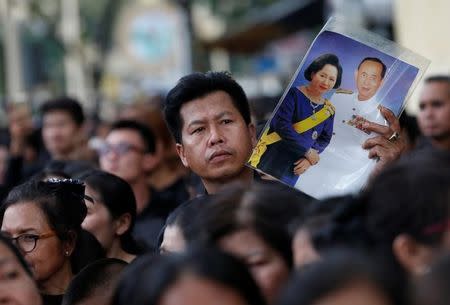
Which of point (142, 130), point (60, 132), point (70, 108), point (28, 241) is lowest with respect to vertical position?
point (60, 132)

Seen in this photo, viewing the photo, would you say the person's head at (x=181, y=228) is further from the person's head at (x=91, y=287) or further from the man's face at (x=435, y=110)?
the man's face at (x=435, y=110)

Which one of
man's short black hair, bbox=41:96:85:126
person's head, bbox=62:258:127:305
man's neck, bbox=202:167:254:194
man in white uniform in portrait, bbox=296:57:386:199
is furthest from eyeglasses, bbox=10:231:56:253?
man's short black hair, bbox=41:96:85:126

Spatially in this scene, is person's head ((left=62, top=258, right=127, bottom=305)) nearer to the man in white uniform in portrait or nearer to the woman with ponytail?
the man in white uniform in portrait

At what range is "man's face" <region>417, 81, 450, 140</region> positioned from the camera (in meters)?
7.66

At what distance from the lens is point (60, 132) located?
1083 centimetres

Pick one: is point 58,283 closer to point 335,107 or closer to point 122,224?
point 122,224

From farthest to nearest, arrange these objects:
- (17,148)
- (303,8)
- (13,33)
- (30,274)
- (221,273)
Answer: (13,33) → (303,8) → (17,148) → (30,274) → (221,273)

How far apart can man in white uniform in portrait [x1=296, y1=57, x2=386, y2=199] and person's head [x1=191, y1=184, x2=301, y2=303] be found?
2.63 feet

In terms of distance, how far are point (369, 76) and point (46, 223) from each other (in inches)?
63.7

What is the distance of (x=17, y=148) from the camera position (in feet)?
40.0

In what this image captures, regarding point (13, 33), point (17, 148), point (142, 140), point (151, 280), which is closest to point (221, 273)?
point (151, 280)

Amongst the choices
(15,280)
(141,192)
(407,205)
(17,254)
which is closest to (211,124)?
(17,254)

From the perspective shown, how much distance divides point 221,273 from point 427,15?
10.7 meters

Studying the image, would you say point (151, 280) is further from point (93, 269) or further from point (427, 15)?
point (427, 15)
